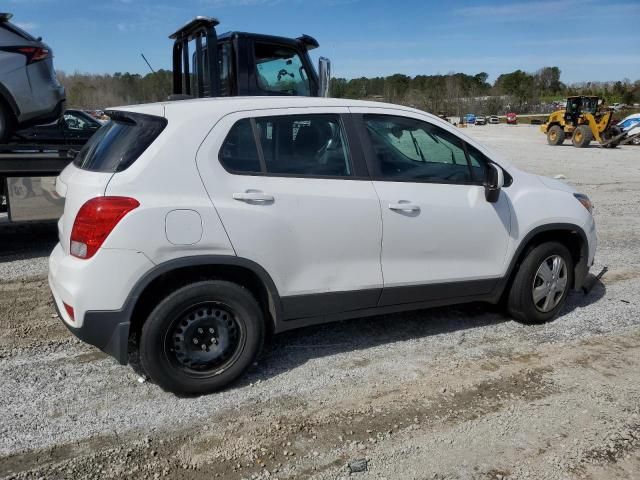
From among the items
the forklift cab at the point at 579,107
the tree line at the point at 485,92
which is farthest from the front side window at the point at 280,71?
the tree line at the point at 485,92

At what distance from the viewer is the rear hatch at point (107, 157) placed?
122 inches

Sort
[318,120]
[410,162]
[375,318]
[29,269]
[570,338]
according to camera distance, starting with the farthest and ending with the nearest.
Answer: [29,269] < [375,318] < [570,338] < [410,162] < [318,120]

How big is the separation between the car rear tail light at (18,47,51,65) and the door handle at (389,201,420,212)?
5115 millimetres

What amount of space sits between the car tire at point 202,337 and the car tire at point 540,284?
218 cm

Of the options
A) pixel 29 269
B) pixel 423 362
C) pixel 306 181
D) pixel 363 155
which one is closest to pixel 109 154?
pixel 306 181

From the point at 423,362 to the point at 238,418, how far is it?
142 cm

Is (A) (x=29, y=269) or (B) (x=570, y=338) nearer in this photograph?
(B) (x=570, y=338)

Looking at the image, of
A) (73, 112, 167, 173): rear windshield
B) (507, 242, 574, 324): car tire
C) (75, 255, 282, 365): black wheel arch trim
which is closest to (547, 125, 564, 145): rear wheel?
(507, 242, 574, 324): car tire

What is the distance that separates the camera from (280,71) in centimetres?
631

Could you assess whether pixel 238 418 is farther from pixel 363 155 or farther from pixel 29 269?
pixel 29 269

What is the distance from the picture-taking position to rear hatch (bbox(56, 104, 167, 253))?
122 inches

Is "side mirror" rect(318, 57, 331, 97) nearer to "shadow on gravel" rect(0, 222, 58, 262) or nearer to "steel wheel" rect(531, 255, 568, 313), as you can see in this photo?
"steel wheel" rect(531, 255, 568, 313)

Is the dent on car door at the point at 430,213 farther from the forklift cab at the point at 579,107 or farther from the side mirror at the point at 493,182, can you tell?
the forklift cab at the point at 579,107

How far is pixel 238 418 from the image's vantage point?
3180 millimetres
